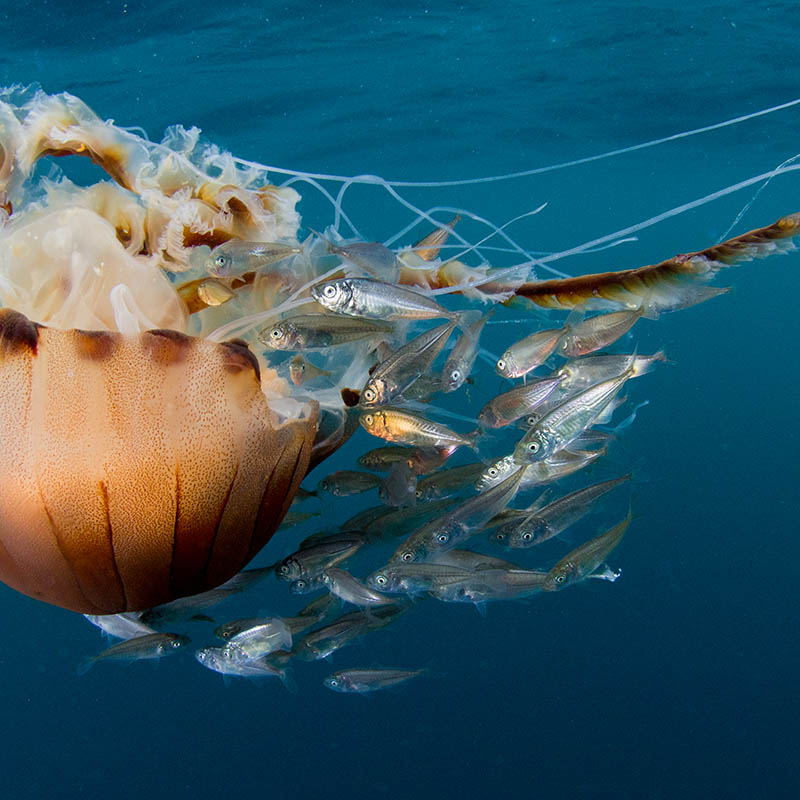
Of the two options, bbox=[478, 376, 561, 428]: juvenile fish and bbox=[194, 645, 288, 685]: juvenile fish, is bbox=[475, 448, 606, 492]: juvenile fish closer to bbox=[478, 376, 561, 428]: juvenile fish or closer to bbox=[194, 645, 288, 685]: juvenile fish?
bbox=[478, 376, 561, 428]: juvenile fish

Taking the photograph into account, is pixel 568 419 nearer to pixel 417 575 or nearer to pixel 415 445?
pixel 415 445

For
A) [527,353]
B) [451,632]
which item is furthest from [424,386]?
[451,632]

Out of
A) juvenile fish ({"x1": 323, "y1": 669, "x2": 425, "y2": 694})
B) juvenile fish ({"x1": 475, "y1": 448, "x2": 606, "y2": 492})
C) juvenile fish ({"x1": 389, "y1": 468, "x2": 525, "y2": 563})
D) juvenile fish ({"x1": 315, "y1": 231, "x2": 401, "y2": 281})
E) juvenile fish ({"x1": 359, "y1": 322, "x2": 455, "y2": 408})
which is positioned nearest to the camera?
juvenile fish ({"x1": 315, "y1": 231, "x2": 401, "y2": 281})

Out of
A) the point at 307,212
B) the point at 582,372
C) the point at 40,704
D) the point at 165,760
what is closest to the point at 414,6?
the point at 582,372

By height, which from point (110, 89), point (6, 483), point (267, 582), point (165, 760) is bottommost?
point (165, 760)

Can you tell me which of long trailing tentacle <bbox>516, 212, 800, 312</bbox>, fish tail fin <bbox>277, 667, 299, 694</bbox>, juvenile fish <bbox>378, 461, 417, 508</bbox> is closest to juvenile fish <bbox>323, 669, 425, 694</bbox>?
fish tail fin <bbox>277, 667, 299, 694</bbox>

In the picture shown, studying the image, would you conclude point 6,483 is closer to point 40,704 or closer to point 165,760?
point 165,760
